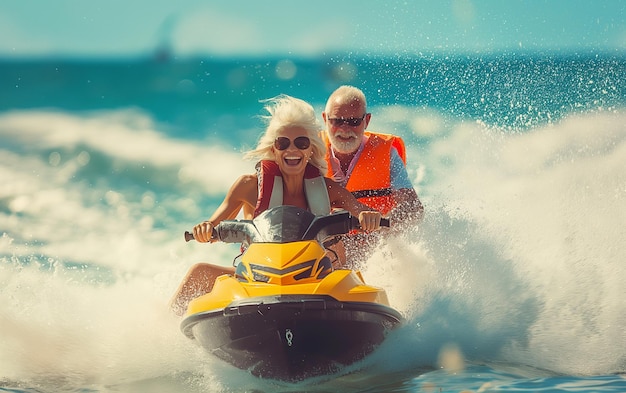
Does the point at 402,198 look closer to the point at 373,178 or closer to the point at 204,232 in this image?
the point at 373,178

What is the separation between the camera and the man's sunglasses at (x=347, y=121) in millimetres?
7887

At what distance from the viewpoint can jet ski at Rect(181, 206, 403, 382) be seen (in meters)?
5.09

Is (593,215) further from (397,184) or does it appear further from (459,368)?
(459,368)

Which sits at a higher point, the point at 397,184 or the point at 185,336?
the point at 397,184

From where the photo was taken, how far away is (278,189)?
639cm

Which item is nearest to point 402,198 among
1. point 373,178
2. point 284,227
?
point 373,178

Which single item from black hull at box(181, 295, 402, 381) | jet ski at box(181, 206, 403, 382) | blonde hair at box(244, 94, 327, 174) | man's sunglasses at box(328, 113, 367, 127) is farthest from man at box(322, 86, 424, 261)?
black hull at box(181, 295, 402, 381)

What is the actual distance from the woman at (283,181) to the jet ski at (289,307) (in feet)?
2.29

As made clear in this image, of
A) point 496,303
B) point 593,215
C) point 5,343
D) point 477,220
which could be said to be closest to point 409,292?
point 496,303

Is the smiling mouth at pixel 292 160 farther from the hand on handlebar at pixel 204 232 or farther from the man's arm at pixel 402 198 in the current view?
the man's arm at pixel 402 198

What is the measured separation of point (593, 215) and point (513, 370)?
323 cm

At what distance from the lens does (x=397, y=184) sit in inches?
324

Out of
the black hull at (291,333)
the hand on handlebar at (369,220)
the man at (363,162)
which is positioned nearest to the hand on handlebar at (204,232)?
the black hull at (291,333)

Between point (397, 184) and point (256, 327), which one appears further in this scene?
point (397, 184)
